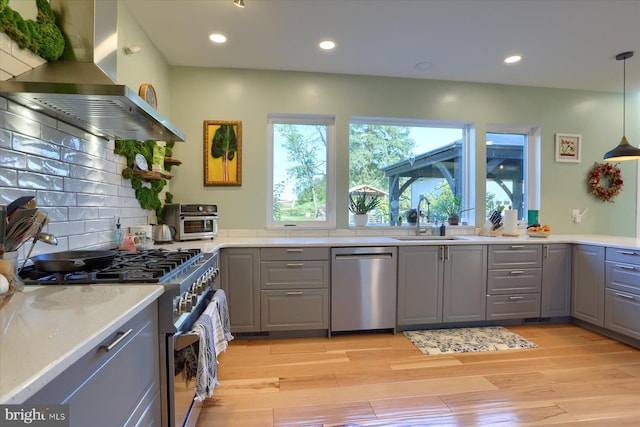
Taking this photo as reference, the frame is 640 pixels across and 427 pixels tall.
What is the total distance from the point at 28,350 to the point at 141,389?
507mm

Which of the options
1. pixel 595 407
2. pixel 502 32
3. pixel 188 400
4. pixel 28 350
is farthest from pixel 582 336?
Answer: pixel 28 350

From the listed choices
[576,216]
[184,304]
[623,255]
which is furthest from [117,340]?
[576,216]

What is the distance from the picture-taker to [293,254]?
2.65 metres

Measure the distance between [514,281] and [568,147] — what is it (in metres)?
1.89

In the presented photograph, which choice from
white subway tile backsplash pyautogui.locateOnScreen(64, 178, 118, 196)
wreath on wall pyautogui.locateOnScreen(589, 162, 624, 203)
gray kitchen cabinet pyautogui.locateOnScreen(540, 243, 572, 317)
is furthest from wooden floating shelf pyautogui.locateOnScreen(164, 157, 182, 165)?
wreath on wall pyautogui.locateOnScreen(589, 162, 624, 203)

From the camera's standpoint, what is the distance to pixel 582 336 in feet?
9.17

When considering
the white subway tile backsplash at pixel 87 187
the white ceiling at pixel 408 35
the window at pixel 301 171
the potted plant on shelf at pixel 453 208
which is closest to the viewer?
the white subway tile backsplash at pixel 87 187

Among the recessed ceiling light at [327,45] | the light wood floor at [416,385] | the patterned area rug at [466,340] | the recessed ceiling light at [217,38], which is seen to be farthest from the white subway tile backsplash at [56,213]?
the patterned area rug at [466,340]

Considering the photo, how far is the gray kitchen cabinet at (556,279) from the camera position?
299 centimetres

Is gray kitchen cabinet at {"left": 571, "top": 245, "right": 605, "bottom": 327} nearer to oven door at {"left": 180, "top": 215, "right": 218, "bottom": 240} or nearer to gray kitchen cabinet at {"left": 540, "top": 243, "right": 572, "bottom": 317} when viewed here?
gray kitchen cabinet at {"left": 540, "top": 243, "right": 572, "bottom": 317}

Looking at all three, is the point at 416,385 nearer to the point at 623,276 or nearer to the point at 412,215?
the point at 412,215

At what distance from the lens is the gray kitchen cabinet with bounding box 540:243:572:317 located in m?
2.99

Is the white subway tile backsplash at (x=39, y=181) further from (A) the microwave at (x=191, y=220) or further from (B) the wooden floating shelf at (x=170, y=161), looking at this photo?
(B) the wooden floating shelf at (x=170, y=161)

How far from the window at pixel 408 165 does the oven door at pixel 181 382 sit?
2350mm
